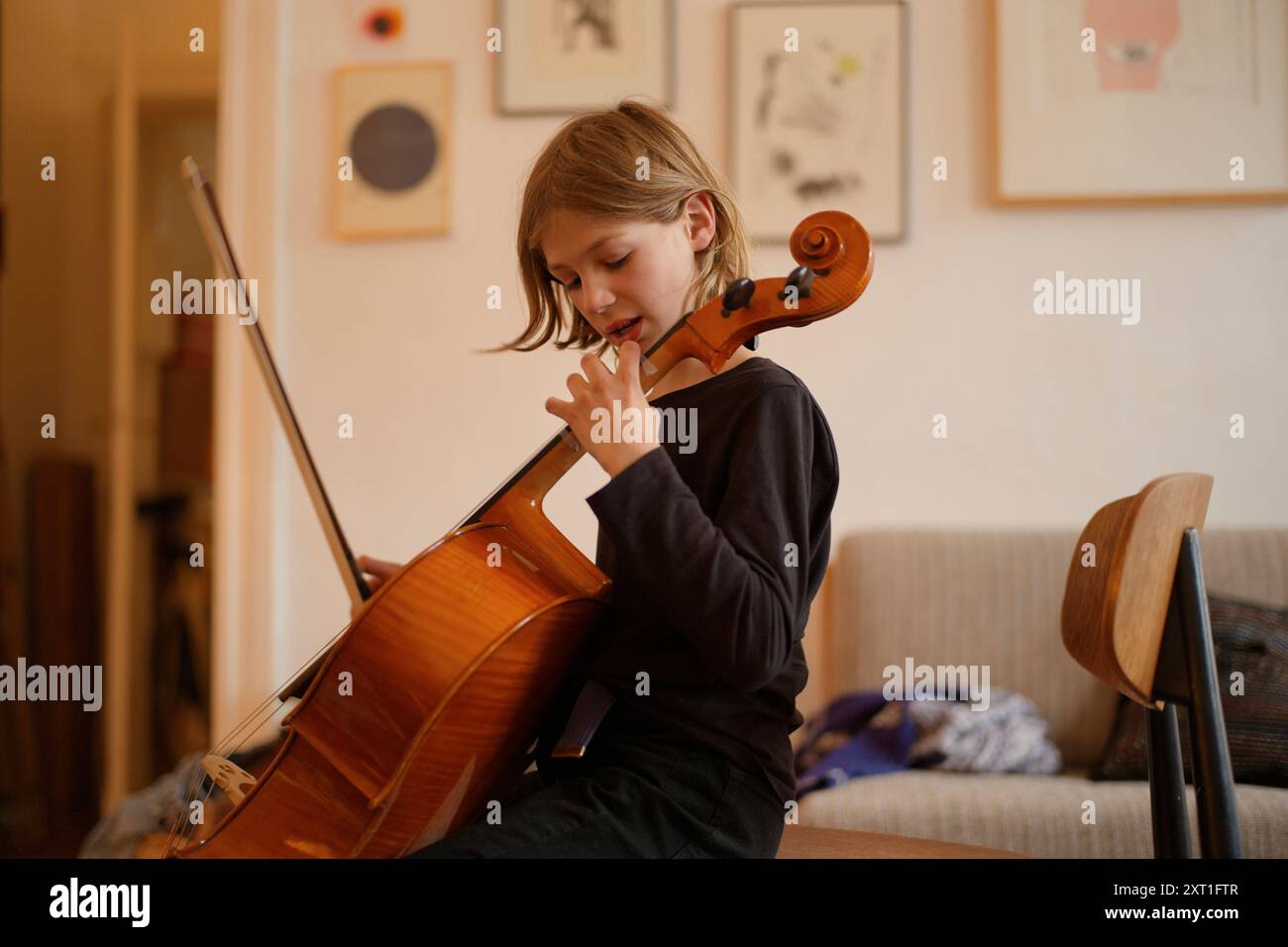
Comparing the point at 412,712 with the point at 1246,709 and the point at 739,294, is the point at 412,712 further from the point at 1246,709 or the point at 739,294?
the point at 1246,709

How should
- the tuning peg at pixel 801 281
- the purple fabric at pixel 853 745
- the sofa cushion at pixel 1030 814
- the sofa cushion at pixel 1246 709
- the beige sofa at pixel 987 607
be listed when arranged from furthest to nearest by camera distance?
the beige sofa at pixel 987 607, the purple fabric at pixel 853 745, the sofa cushion at pixel 1246 709, the sofa cushion at pixel 1030 814, the tuning peg at pixel 801 281

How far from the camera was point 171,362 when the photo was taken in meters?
3.48

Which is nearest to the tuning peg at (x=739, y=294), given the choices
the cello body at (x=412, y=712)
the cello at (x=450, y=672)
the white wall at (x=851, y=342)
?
the cello at (x=450, y=672)

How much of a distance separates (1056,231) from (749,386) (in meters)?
1.64

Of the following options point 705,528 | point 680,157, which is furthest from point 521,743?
point 680,157

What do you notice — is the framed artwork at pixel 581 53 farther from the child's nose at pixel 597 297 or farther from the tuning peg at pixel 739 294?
the tuning peg at pixel 739 294

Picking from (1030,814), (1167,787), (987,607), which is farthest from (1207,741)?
(987,607)

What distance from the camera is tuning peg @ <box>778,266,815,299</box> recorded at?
989mm

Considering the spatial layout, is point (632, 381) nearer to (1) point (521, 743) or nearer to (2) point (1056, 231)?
(1) point (521, 743)

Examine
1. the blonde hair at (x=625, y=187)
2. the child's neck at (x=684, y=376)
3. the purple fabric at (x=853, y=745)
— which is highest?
the blonde hair at (x=625, y=187)

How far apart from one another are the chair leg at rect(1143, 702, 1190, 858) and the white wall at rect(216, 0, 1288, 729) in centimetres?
135

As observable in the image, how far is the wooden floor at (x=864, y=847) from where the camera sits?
1.07 meters

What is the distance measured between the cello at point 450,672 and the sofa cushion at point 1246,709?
1171mm

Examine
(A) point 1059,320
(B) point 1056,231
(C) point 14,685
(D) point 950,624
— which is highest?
(B) point 1056,231
